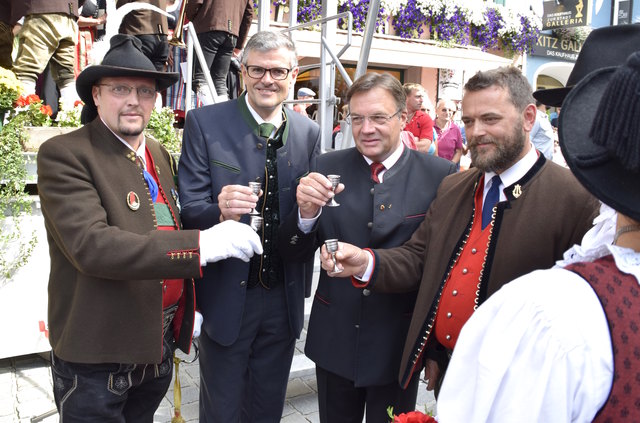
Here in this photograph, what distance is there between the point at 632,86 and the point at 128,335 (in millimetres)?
1974

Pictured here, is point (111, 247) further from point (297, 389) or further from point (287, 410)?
point (297, 389)

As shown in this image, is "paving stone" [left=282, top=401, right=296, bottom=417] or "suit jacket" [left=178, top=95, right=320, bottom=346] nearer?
"suit jacket" [left=178, top=95, right=320, bottom=346]

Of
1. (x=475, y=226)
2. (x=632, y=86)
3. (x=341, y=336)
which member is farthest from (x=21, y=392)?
(x=632, y=86)

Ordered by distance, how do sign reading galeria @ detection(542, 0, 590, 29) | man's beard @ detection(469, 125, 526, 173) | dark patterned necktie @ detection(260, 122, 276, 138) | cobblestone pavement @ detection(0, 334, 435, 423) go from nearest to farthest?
man's beard @ detection(469, 125, 526, 173) → dark patterned necktie @ detection(260, 122, 276, 138) → cobblestone pavement @ detection(0, 334, 435, 423) → sign reading galeria @ detection(542, 0, 590, 29)

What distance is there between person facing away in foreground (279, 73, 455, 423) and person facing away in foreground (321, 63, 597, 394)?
0.18 metres

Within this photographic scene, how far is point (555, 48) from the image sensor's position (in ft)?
56.5

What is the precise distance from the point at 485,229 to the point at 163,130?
3.20 metres

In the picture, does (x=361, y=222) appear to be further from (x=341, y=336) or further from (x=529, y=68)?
(x=529, y=68)

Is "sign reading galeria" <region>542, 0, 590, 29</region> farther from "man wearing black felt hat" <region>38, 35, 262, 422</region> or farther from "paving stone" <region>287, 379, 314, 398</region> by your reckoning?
"man wearing black felt hat" <region>38, 35, 262, 422</region>

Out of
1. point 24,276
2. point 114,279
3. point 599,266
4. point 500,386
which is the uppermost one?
point 599,266

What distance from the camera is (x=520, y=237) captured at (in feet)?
6.79

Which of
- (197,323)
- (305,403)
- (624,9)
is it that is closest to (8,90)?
(197,323)

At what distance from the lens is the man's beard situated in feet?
7.14

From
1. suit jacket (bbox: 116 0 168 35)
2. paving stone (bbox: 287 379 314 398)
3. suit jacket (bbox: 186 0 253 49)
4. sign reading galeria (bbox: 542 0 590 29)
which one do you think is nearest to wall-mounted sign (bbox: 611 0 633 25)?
sign reading galeria (bbox: 542 0 590 29)
